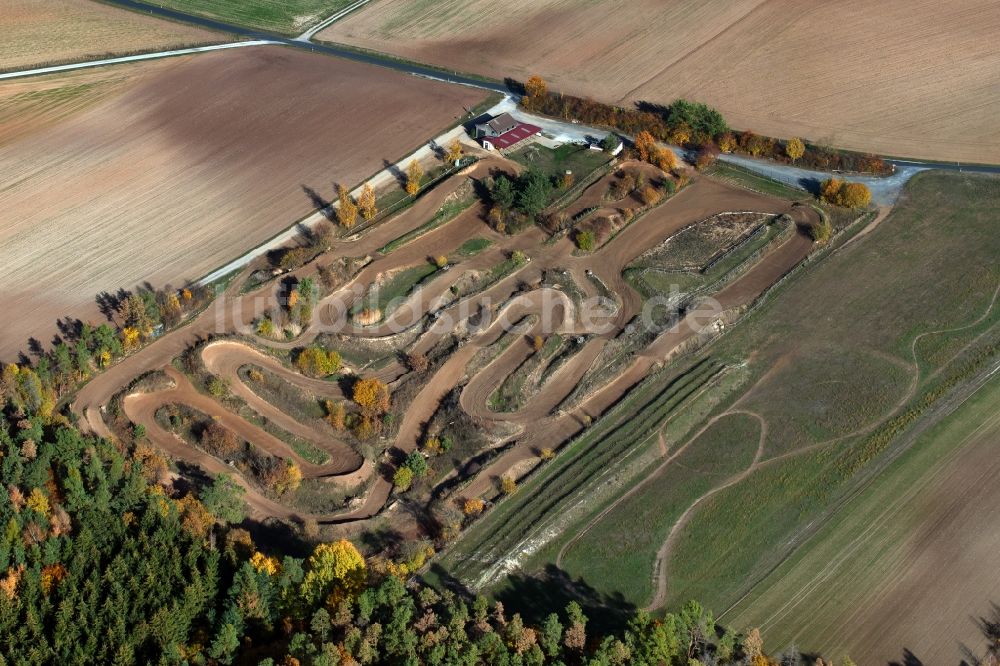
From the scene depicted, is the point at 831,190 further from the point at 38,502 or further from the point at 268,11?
the point at 268,11

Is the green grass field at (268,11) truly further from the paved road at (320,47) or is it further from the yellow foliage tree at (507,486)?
the yellow foliage tree at (507,486)

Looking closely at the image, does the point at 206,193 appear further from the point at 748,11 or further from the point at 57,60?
the point at 748,11

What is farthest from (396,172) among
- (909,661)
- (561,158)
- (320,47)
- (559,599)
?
(909,661)

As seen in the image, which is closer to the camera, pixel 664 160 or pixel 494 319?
pixel 494 319

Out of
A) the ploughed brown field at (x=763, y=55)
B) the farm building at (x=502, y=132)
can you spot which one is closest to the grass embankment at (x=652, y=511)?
the farm building at (x=502, y=132)

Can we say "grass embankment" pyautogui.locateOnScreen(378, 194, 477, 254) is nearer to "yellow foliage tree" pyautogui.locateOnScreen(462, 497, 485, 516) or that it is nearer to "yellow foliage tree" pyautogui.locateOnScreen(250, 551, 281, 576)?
"yellow foliage tree" pyautogui.locateOnScreen(462, 497, 485, 516)

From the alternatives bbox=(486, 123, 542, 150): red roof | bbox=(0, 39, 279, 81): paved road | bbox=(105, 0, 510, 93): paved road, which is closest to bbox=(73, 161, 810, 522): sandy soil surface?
bbox=(486, 123, 542, 150): red roof
